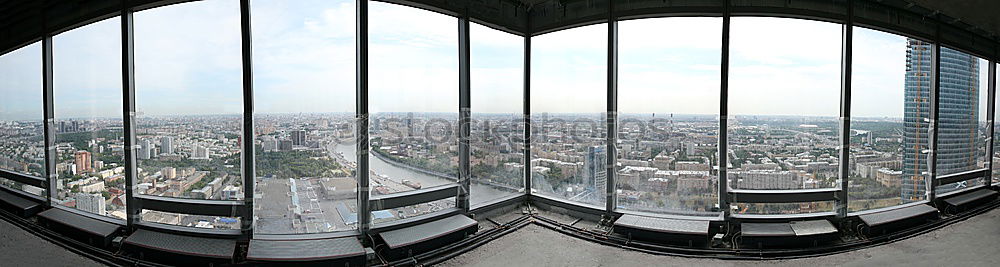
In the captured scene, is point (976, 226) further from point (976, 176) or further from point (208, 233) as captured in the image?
point (208, 233)

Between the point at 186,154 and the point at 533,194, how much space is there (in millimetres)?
4034

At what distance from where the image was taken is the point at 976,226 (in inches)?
174

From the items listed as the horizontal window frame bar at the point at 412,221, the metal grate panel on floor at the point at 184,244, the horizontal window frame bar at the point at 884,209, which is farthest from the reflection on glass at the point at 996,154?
the metal grate panel on floor at the point at 184,244

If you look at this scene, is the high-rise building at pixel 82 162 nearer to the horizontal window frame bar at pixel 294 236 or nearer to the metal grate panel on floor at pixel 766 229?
the horizontal window frame bar at pixel 294 236

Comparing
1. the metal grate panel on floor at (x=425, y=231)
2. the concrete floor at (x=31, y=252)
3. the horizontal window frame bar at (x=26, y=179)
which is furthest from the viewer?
the horizontal window frame bar at (x=26, y=179)

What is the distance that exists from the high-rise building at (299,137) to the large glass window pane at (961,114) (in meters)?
8.42

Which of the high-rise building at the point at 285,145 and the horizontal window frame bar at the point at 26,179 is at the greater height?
the high-rise building at the point at 285,145

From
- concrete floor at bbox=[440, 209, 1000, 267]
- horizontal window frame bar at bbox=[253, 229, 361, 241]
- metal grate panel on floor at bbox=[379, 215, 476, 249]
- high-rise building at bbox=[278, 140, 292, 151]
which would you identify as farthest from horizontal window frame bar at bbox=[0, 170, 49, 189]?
concrete floor at bbox=[440, 209, 1000, 267]

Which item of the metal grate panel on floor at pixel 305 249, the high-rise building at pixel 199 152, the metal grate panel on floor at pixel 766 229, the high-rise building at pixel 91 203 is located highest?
the high-rise building at pixel 199 152

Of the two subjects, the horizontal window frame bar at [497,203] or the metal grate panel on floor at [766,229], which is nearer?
the metal grate panel on floor at [766,229]

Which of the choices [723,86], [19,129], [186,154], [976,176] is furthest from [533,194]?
[976,176]

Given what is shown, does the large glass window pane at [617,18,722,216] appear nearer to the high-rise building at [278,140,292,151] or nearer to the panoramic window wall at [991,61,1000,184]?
the high-rise building at [278,140,292,151]

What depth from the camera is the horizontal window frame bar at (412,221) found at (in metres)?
3.92

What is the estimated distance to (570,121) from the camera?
509 cm
